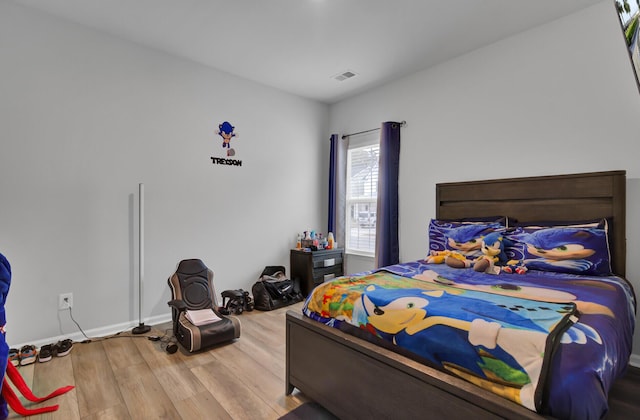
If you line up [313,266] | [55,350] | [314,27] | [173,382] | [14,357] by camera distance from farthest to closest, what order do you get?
1. [313,266]
2. [314,27]
3. [55,350]
4. [14,357]
5. [173,382]

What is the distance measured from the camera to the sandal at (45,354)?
2.23 meters

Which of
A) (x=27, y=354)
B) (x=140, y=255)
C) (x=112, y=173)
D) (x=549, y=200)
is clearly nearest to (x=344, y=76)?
(x=549, y=200)

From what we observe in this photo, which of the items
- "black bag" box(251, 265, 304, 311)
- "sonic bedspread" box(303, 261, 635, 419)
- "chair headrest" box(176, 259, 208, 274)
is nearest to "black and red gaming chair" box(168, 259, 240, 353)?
"chair headrest" box(176, 259, 208, 274)

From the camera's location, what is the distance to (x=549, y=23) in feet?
8.44

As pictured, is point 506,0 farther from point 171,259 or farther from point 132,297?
point 132,297

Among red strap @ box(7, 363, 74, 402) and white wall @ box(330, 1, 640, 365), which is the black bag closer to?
white wall @ box(330, 1, 640, 365)

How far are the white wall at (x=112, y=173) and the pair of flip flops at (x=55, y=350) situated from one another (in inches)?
6.8

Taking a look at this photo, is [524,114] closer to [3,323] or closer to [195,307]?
[195,307]

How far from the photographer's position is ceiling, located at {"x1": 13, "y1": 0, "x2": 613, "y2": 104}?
2367mm

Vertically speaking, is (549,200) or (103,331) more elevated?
(549,200)

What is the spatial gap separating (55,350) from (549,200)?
409cm

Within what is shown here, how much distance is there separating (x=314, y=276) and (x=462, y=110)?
8.17ft

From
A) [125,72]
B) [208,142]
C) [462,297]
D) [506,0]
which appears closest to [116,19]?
[125,72]

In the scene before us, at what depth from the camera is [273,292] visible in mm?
3520
